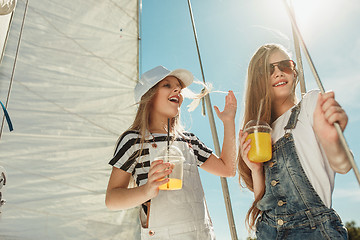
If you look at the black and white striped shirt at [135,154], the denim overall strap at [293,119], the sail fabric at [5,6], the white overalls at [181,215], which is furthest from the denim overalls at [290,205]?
the sail fabric at [5,6]

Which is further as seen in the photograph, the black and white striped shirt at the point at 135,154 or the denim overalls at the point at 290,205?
the black and white striped shirt at the point at 135,154

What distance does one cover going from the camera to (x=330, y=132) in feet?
3.37

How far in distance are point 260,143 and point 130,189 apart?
0.56 metres

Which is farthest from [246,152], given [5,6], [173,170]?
[5,6]

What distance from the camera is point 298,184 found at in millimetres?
1123

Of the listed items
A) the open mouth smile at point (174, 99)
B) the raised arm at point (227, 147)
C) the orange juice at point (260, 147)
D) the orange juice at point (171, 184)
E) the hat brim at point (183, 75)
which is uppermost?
the hat brim at point (183, 75)

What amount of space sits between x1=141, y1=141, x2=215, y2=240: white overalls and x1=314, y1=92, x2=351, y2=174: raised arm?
589 mm

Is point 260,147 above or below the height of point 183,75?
below

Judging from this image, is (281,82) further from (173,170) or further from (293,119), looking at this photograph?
(173,170)

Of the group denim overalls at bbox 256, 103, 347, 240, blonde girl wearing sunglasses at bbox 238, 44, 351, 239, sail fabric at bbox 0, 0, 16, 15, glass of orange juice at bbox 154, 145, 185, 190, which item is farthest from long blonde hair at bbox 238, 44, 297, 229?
sail fabric at bbox 0, 0, 16, 15

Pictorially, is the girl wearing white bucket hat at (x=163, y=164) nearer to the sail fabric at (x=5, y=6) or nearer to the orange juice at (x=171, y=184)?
the orange juice at (x=171, y=184)

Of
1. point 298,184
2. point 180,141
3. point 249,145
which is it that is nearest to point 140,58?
point 180,141

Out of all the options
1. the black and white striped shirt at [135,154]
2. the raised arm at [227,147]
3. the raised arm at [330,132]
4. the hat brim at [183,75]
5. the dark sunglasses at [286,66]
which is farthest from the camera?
the hat brim at [183,75]

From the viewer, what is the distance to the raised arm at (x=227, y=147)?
1630mm
